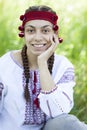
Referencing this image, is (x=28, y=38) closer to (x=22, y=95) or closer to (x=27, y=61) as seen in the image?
(x=27, y=61)

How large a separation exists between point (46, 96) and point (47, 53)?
0.32 m

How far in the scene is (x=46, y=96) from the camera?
153 inches

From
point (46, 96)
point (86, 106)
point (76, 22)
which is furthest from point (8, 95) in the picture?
point (76, 22)

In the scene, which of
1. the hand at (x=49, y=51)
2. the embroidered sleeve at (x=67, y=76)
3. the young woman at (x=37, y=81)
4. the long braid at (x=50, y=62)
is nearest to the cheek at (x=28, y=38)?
the young woman at (x=37, y=81)

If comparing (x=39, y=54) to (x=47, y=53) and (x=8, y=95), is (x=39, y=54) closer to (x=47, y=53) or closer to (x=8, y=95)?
(x=47, y=53)

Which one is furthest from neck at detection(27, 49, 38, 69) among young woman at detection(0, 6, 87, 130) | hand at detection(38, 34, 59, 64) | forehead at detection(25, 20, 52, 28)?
forehead at detection(25, 20, 52, 28)

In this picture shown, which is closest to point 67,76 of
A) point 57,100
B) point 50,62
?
point 50,62

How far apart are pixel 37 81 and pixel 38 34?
36cm

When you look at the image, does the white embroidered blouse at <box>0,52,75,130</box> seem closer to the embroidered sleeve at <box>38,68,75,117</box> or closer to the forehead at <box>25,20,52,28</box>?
the embroidered sleeve at <box>38,68,75,117</box>

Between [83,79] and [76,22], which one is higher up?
[76,22]

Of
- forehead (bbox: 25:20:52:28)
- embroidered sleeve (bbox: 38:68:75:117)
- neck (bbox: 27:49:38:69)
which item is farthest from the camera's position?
neck (bbox: 27:49:38:69)

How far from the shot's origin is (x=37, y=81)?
414 centimetres

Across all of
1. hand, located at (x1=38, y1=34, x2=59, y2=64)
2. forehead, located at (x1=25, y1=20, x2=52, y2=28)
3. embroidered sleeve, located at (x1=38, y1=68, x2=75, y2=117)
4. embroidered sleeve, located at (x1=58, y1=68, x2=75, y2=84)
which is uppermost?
forehead, located at (x1=25, y1=20, x2=52, y2=28)

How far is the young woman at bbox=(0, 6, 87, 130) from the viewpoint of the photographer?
12.9 ft
